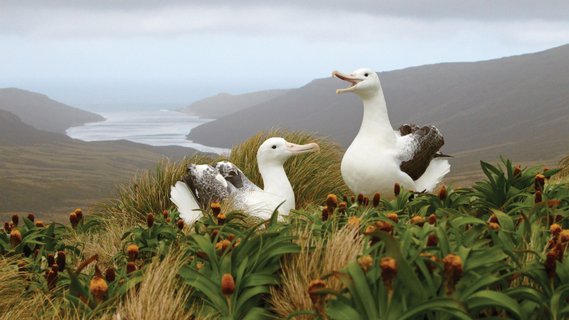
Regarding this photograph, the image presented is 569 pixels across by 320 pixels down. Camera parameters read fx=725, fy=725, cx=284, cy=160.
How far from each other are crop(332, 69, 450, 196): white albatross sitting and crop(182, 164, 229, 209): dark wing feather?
1494 millimetres

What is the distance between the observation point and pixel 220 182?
8.38m

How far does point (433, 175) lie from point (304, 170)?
223 cm

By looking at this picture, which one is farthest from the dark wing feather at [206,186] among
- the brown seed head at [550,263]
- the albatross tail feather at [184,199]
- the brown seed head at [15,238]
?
the brown seed head at [550,263]

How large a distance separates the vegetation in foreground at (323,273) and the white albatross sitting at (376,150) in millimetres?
2171

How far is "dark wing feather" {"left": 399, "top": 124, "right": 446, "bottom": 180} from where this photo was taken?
29.2ft

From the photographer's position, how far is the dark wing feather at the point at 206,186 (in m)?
8.34

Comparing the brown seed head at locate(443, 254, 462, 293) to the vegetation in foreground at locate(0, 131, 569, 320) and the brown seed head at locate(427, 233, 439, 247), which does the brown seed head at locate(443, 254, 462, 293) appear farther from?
the brown seed head at locate(427, 233, 439, 247)

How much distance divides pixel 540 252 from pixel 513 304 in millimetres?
939

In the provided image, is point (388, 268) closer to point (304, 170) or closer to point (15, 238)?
point (15, 238)

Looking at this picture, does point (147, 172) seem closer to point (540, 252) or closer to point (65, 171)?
point (540, 252)

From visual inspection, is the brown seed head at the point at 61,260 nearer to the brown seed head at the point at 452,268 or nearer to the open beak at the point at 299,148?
the brown seed head at the point at 452,268

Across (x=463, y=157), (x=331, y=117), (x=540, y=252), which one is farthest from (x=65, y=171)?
(x=540, y=252)

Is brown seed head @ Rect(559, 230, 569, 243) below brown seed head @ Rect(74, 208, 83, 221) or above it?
above

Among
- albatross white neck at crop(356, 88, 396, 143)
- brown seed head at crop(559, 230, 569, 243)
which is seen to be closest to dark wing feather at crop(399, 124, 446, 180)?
albatross white neck at crop(356, 88, 396, 143)
